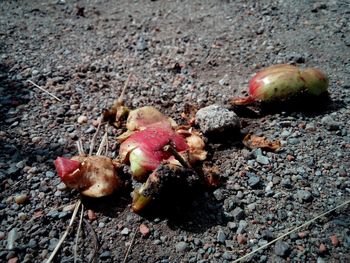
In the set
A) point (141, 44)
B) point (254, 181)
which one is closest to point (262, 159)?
point (254, 181)

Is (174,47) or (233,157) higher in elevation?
(174,47)

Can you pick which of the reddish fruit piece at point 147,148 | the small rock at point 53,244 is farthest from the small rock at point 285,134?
the small rock at point 53,244

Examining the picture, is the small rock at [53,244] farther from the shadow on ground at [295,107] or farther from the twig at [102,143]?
the shadow on ground at [295,107]

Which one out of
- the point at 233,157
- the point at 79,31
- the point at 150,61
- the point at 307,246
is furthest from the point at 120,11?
the point at 307,246

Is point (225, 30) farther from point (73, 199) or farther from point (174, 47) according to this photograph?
point (73, 199)

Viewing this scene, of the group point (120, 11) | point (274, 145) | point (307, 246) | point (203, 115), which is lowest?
point (307, 246)

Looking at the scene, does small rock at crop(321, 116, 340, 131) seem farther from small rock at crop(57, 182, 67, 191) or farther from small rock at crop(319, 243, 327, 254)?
small rock at crop(57, 182, 67, 191)
